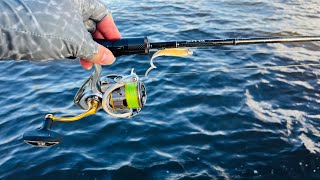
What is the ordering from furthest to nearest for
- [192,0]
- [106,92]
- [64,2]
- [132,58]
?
[192,0], [132,58], [106,92], [64,2]

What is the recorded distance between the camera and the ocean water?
19.1ft

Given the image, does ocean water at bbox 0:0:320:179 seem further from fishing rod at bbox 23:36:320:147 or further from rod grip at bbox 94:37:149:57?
rod grip at bbox 94:37:149:57

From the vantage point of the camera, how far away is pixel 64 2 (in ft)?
8.10

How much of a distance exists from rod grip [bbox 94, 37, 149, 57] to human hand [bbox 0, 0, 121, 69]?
741 mm

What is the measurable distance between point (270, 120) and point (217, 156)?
154 centimetres

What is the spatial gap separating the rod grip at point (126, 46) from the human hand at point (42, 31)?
0.74 m

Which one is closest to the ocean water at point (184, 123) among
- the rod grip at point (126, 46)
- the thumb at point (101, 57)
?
the rod grip at point (126, 46)

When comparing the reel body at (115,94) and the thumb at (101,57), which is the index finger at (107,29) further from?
the reel body at (115,94)

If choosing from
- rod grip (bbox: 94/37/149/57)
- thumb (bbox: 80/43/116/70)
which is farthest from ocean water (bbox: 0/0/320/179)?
thumb (bbox: 80/43/116/70)

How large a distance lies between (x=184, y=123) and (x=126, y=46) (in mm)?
3720

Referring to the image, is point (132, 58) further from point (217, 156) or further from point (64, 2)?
point (64, 2)

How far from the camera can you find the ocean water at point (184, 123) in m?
5.83

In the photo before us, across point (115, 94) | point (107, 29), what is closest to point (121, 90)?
point (115, 94)

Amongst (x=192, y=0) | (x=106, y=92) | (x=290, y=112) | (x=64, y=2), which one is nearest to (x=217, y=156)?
(x=290, y=112)
